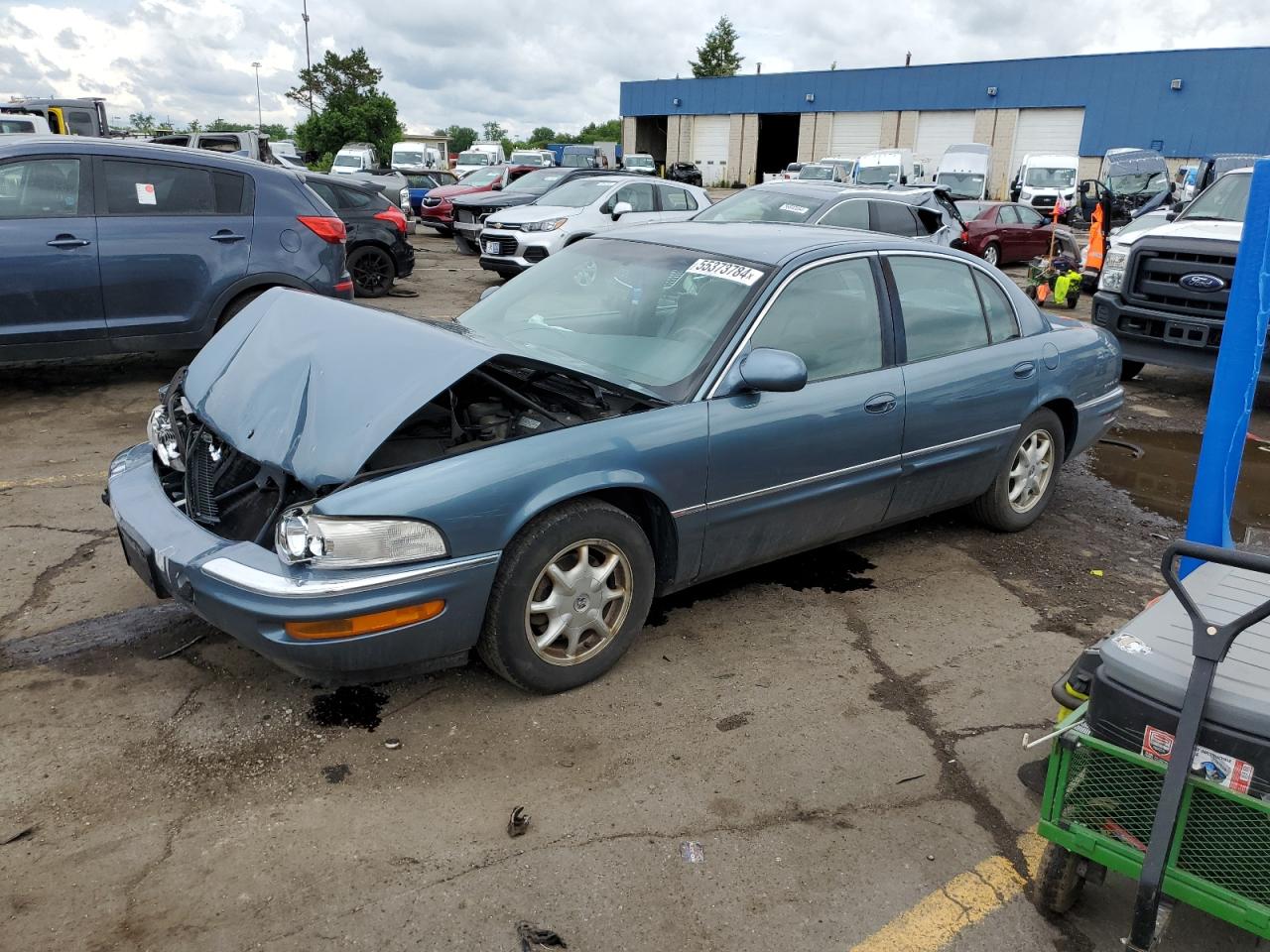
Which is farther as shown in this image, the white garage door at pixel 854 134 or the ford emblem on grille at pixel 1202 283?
the white garage door at pixel 854 134

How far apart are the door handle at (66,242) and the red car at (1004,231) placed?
14.8 metres

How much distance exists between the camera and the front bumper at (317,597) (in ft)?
9.47

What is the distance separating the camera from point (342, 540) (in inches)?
114

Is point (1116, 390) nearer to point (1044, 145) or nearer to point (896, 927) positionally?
point (896, 927)

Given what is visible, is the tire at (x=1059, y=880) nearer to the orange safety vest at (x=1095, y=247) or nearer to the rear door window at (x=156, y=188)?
the rear door window at (x=156, y=188)

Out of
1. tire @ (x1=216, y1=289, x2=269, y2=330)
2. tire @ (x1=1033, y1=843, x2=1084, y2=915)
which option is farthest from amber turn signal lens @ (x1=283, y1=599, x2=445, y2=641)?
tire @ (x1=216, y1=289, x2=269, y2=330)

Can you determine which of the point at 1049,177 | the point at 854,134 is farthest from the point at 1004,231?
the point at 854,134

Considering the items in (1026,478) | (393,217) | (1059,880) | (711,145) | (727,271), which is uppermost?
(711,145)

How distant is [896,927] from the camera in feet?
8.18

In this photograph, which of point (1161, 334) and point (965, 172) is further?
point (965, 172)

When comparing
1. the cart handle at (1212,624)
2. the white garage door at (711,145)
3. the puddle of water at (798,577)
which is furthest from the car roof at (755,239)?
the white garage door at (711,145)

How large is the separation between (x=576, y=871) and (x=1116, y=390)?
4512mm

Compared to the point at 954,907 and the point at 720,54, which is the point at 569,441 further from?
the point at 720,54

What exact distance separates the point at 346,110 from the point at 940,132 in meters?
32.6
